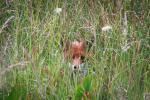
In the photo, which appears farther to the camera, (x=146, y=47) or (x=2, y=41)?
(x=2, y=41)

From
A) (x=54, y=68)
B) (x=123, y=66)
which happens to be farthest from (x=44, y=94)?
(x=123, y=66)

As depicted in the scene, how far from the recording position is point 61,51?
3324 millimetres

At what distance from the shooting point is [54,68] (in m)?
3.05

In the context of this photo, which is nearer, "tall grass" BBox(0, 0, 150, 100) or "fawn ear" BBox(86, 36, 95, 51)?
"tall grass" BBox(0, 0, 150, 100)

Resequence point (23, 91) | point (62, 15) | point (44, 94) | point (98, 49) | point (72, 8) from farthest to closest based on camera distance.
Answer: point (72, 8)
point (62, 15)
point (98, 49)
point (44, 94)
point (23, 91)

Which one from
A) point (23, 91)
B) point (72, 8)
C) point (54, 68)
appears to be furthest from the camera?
point (72, 8)

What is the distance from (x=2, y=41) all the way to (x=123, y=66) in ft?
3.58

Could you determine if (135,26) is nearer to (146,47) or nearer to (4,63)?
(146,47)

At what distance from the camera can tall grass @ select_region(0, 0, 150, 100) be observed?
279 centimetres

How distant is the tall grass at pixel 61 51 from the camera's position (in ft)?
9.17

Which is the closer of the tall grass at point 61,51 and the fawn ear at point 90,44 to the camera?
the tall grass at point 61,51

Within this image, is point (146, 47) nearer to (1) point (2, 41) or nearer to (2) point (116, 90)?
(2) point (116, 90)

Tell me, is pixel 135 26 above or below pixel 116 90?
above

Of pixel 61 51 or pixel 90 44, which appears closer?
→ pixel 61 51
